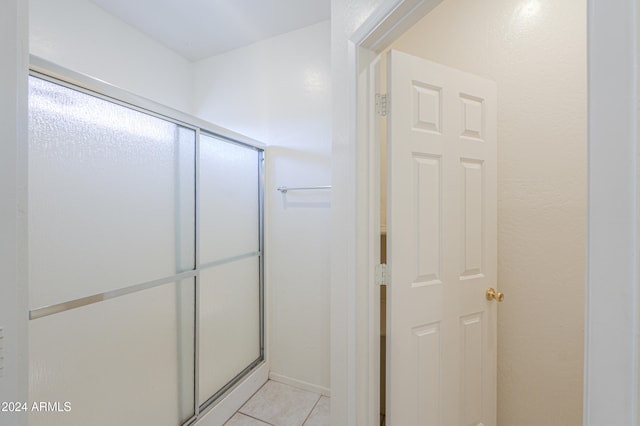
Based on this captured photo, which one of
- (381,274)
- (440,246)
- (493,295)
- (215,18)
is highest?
(215,18)

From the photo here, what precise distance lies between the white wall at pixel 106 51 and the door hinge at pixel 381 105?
6.11 ft

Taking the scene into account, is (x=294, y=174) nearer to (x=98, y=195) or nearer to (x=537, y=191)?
(x=98, y=195)

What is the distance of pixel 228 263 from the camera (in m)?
1.87

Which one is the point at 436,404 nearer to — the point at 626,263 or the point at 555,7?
the point at 626,263

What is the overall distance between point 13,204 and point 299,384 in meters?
1.97

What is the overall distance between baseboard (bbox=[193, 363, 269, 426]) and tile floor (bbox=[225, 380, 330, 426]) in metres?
0.04

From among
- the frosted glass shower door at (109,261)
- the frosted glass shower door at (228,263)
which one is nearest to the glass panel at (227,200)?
the frosted glass shower door at (228,263)

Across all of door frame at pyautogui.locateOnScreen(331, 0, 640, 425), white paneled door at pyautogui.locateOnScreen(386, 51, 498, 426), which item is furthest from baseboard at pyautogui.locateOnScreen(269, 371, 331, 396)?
door frame at pyautogui.locateOnScreen(331, 0, 640, 425)

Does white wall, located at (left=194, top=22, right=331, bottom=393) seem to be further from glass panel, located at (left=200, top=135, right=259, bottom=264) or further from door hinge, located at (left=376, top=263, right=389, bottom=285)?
door hinge, located at (left=376, top=263, right=389, bottom=285)

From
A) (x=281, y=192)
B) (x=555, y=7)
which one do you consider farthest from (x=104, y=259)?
(x=555, y=7)

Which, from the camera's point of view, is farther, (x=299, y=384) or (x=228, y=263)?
(x=299, y=384)

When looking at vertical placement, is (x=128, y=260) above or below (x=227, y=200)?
below

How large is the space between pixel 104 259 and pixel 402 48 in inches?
74.6

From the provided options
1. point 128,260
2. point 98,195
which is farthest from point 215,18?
point 128,260
